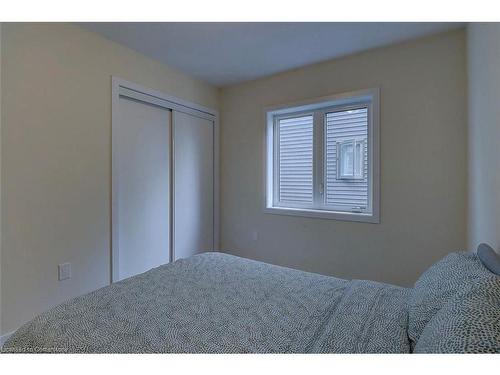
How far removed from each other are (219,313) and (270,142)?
2.33 metres

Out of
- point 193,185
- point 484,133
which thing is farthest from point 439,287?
point 193,185

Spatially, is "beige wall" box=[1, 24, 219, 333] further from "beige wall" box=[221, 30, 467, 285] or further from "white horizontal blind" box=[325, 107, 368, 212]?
"white horizontal blind" box=[325, 107, 368, 212]

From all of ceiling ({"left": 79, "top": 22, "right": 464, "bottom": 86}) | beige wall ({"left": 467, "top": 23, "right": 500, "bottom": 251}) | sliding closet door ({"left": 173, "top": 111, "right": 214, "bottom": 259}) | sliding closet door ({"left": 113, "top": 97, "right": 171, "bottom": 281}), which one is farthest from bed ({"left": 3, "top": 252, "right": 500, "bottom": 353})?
ceiling ({"left": 79, "top": 22, "right": 464, "bottom": 86})

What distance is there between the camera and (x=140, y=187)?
263cm

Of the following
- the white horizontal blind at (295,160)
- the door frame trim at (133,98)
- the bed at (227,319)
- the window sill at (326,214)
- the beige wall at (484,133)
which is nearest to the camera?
the bed at (227,319)

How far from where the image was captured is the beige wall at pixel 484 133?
55.4 inches

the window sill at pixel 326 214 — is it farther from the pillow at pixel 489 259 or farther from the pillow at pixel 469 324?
the pillow at pixel 469 324

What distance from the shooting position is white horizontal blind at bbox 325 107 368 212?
8.70 ft

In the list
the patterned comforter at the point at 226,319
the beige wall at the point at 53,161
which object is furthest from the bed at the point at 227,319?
the beige wall at the point at 53,161

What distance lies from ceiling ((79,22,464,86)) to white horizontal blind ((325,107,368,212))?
0.60 metres

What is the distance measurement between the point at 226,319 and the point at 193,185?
227 centimetres

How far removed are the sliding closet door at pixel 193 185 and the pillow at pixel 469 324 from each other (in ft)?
8.55

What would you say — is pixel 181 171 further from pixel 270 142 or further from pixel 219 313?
pixel 219 313
